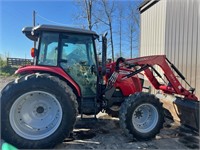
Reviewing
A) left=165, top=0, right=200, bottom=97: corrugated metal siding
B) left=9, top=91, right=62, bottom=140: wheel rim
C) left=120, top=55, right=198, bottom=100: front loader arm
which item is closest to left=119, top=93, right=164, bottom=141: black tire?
left=120, top=55, right=198, bottom=100: front loader arm

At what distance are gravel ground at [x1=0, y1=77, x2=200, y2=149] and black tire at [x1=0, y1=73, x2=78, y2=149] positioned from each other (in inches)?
11.5

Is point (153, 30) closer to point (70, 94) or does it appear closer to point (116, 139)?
point (116, 139)

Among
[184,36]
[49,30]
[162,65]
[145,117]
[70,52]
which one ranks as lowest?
[145,117]

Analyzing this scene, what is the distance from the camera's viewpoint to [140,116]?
168 inches

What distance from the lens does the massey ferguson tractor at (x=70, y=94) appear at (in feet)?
11.6

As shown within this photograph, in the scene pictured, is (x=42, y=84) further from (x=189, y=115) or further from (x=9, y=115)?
(x=189, y=115)

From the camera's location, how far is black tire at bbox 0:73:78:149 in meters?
3.44

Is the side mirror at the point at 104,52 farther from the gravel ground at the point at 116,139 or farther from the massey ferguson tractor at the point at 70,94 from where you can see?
the gravel ground at the point at 116,139

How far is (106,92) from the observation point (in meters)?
4.44

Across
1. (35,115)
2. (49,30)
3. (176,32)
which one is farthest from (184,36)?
(35,115)

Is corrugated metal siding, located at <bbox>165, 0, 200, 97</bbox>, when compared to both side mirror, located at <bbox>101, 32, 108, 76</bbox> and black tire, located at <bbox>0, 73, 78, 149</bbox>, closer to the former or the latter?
side mirror, located at <bbox>101, 32, 108, 76</bbox>

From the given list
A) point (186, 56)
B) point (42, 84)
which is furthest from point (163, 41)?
point (42, 84)

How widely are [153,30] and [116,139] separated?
5656mm

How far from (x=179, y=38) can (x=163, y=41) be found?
44.5 inches
